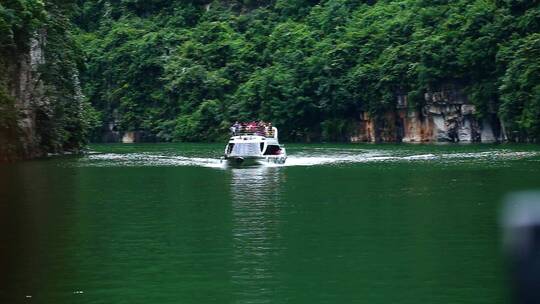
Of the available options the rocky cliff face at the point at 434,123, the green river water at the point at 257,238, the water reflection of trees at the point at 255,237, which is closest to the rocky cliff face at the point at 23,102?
the green river water at the point at 257,238

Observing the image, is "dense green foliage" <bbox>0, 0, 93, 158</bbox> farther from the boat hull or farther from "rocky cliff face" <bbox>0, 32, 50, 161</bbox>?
the boat hull

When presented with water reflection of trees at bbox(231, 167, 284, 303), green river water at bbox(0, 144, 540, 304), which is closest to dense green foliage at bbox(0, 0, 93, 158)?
green river water at bbox(0, 144, 540, 304)

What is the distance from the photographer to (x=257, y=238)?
25.2m

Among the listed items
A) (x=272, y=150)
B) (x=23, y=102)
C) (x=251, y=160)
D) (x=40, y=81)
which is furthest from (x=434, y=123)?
(x=23, y=102)

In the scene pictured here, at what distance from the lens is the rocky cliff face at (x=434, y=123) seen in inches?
4355

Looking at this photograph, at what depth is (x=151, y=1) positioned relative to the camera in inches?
6481

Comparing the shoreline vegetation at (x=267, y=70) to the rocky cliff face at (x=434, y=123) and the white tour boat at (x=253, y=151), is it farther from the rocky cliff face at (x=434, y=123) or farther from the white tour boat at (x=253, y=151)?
the white tour boat at (x=253, y=151)

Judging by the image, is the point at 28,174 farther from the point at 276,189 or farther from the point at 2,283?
the point at 2,283

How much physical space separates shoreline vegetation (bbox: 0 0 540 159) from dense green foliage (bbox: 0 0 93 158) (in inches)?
5.6

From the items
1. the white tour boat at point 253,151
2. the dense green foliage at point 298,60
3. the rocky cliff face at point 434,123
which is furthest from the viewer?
the rocky cliff face at point 434,123

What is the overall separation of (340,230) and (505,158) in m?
42.3

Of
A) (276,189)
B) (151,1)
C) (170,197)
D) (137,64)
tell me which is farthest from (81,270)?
(151,1)

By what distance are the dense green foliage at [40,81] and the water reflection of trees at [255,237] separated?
24.8 meters

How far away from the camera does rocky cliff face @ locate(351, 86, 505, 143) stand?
363 feet
